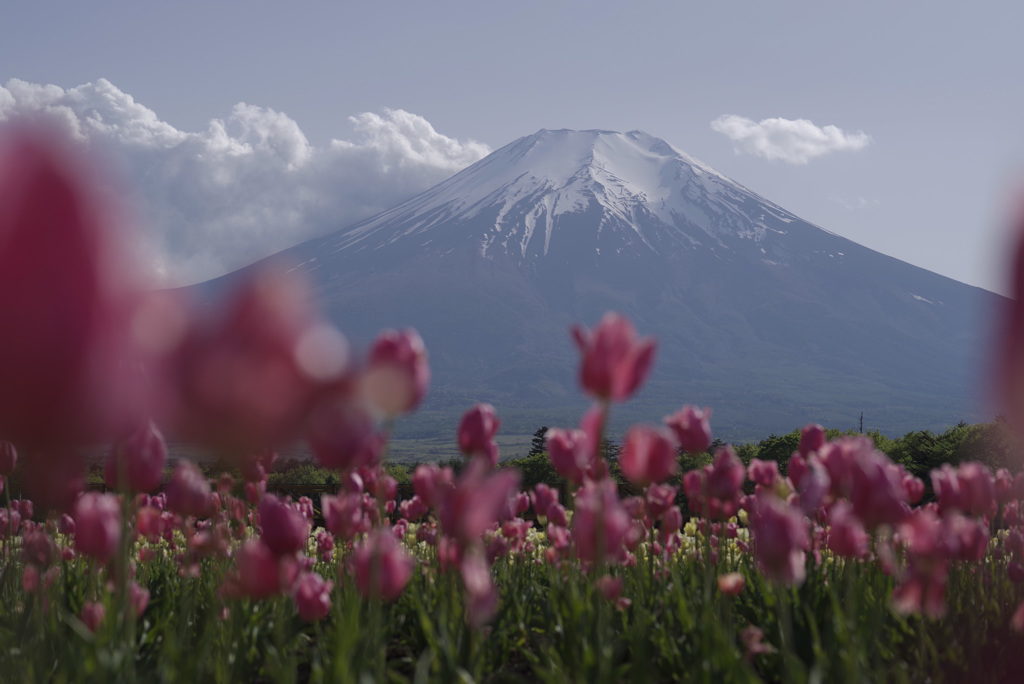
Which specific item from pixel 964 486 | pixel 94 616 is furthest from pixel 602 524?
pixel 964 486

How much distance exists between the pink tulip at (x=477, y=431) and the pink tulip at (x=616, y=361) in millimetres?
881

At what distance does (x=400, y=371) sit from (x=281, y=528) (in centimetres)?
127

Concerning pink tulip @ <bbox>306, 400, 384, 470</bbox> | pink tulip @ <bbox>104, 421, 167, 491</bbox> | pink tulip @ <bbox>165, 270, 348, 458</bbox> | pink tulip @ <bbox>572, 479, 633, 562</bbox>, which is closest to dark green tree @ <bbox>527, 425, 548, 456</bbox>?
pink tulip @ <bbox>572, 479, 633, 562</bbox>

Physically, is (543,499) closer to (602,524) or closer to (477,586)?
(602,524)

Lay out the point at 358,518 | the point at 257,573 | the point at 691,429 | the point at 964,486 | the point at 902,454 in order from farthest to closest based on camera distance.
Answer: the point at 902,454, the point at 358,518, the point at 964,486, the point at 691,429, the point at 257,573

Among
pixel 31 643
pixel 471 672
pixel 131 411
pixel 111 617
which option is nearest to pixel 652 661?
pixel 471 672

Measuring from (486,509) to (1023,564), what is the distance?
140 inches

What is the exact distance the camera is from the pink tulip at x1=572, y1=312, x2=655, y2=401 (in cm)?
153

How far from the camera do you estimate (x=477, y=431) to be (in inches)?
96.5

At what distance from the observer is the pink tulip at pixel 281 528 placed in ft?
6.64

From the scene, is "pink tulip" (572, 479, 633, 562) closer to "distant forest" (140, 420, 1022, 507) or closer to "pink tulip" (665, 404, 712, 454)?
"pink tulip" (665, 404, 712, 454)

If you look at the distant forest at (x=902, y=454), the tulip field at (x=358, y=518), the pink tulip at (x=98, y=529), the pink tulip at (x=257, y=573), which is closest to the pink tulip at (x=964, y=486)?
the tulip field at (x=358, y=518)

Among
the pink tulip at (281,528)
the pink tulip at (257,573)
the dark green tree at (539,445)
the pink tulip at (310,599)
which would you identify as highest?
the pink tulip at (281,528)

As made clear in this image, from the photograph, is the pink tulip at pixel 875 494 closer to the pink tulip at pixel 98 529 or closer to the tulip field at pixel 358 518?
the tulip field at pixel 358 518
